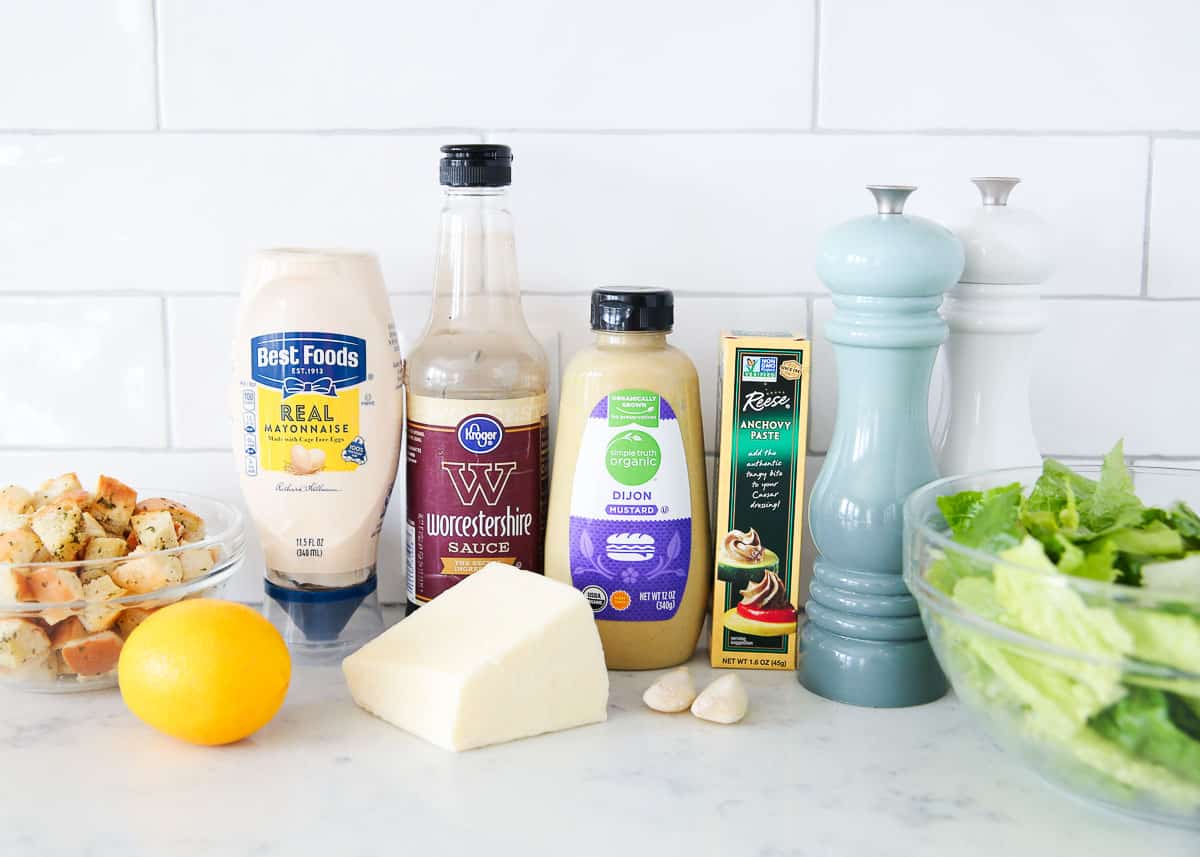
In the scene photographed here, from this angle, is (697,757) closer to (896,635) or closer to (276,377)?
(896,635)

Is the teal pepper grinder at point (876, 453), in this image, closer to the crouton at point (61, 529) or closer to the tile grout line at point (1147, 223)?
the tile grout line at point (1147, 223)

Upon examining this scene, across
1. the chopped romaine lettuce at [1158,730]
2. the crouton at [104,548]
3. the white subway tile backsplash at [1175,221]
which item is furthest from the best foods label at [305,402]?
the white subway tile backsplash at [1175,221]

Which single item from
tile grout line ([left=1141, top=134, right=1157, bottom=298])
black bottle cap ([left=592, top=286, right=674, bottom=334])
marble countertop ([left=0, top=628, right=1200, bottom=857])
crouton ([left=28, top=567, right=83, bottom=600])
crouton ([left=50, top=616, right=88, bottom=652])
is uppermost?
tile grout line ([left=1141, top=134, right=1157, bottom=298])

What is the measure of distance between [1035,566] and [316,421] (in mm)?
511

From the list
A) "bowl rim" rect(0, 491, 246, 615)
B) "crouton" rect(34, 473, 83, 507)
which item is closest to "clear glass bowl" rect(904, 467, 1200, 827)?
"bowl rim" rect(0, 491, 246, 615)

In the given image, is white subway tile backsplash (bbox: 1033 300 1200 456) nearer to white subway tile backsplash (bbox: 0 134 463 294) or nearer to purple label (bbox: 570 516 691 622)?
purple label (bbox: 570 516 691 622)

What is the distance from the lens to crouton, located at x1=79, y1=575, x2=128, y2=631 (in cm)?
77

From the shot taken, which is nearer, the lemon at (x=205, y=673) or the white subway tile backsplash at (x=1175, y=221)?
the lemon at (x=205, y=673)

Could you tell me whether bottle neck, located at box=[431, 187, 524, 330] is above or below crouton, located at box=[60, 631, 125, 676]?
above

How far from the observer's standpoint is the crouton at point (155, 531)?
812mm

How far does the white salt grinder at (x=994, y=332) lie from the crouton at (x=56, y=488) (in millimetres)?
643

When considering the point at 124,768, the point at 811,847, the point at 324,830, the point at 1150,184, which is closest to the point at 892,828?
the point at 811,847

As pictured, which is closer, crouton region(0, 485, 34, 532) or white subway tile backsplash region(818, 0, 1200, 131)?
crouton region(0, 485, 34, 532)

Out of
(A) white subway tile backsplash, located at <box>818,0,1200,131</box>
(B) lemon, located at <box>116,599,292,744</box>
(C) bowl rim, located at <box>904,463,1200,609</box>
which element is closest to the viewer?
(C) bowl rim, located at <box>904,463,1200,609</box>
